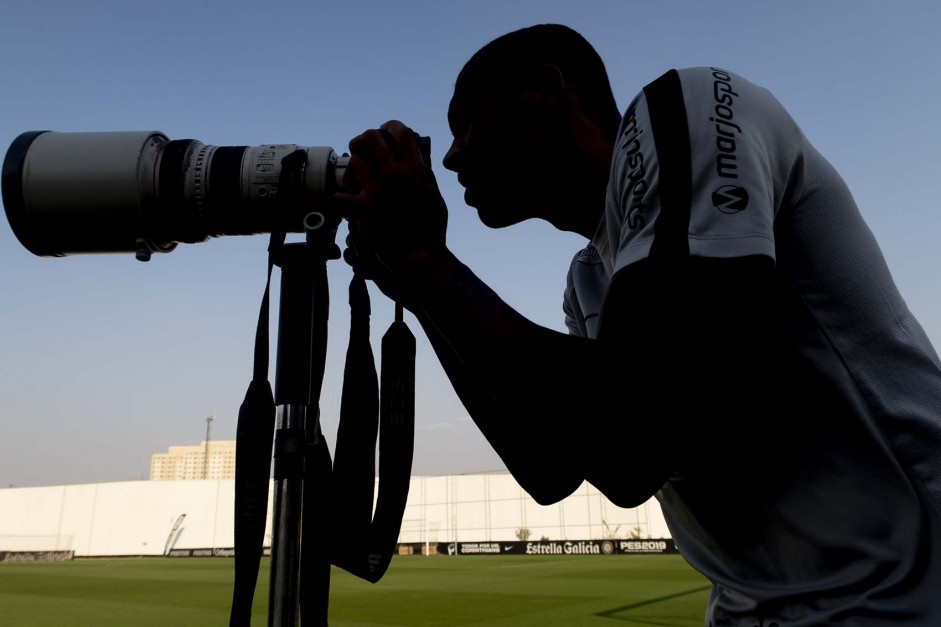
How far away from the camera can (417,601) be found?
1286 cm

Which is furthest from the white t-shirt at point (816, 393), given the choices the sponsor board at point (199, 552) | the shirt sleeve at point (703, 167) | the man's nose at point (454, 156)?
the sponsor board at point (199, 552)

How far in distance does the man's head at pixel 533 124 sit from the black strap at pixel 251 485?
2.07 feet

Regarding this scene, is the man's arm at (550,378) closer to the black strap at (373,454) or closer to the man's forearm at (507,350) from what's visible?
the man's forearm at (507,350)

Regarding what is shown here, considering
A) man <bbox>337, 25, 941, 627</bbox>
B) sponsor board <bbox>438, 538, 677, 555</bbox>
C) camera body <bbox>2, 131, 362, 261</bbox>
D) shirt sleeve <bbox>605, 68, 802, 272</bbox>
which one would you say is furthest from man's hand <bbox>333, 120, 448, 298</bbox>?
sponsor board <bbox>438, 538, 677, 555</bbox>

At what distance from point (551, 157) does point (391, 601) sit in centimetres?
1280

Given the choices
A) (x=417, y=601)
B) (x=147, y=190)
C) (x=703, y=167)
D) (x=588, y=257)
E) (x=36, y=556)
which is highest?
(x=36, y=556)

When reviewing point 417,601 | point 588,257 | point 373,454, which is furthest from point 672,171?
point 417,601

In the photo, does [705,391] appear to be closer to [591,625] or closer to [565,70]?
[565,70]

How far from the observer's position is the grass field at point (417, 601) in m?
Answer: 10.0

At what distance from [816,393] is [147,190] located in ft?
4.84

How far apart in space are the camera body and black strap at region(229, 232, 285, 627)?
409mm

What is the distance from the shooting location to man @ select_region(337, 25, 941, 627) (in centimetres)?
78

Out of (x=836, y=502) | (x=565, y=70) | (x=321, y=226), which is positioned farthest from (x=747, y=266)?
(x=321, y=226)

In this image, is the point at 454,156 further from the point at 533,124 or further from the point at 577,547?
the point at 577,547
